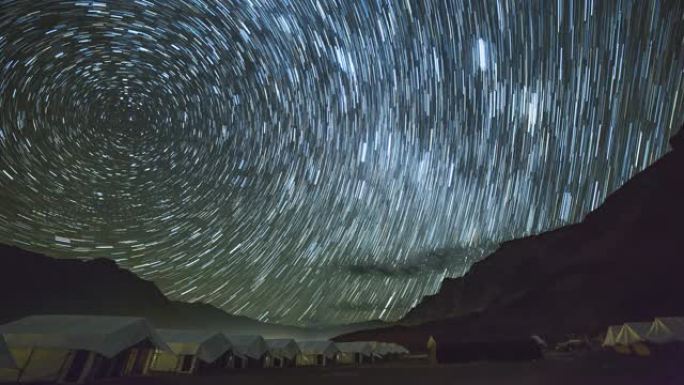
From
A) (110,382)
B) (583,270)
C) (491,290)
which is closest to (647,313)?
(583,270)

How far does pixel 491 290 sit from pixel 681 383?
14567 centimetres

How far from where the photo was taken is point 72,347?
22.4 m

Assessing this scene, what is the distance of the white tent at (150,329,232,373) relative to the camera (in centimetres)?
3042

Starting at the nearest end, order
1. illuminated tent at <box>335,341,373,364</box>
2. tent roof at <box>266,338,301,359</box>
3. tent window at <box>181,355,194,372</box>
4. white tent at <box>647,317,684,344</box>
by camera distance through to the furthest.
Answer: tent window at <box>181,355,194,372</box> < white tent at <box>647,317,684,344</box> < tent roof at <box>266,338,301,359</box> < illuminated tent at <box>335,341,373,364</box>

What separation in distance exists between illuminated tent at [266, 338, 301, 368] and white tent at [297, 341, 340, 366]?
3.14 meters

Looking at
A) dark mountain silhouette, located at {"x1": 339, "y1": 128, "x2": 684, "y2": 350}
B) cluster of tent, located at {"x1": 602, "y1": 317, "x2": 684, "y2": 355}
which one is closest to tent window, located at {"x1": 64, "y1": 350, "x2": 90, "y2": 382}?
cluster of tent, located at {"x1": 602, "y1": 317, "x2": 684, "y2": 355}

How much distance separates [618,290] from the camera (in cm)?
9525

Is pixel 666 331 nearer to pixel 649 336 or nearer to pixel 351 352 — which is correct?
pixel 649 336

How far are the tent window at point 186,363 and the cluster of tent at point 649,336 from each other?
110 feet

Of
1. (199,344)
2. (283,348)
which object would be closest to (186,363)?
(199,344)

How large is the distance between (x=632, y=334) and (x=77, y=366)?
4213 cm

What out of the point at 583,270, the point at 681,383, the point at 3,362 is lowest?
the point at 681,383

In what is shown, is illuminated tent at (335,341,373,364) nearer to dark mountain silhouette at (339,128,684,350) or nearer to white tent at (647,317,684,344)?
dark mountain silhouette at (339,128,684,350)

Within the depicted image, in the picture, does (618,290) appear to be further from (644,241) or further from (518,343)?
(518,343)
